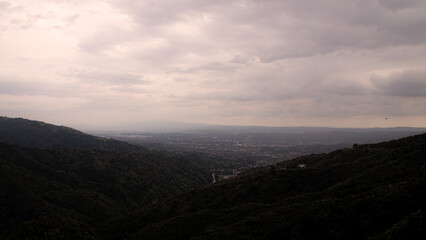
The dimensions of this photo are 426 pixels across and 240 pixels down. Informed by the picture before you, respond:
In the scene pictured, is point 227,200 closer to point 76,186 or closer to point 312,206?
point 312,206

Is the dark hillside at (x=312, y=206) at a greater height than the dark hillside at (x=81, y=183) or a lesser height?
greater

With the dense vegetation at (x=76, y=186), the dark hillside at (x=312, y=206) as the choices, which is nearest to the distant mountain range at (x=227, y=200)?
the dark hillside at (x=312, y=206)

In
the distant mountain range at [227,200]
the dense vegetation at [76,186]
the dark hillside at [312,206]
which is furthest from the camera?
the dense vegetation at [76,186]

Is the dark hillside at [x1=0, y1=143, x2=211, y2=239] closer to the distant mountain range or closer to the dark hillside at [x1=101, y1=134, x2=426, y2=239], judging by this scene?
the distant mountain range

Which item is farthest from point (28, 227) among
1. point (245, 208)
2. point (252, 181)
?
point (252, 181)

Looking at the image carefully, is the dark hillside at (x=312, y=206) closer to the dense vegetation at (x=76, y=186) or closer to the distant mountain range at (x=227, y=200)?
the distant mountain range at (x=227, y=200)

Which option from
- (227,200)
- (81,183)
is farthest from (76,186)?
(227,200)

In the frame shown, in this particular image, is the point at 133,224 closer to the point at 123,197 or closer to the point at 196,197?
the point at 196,197
